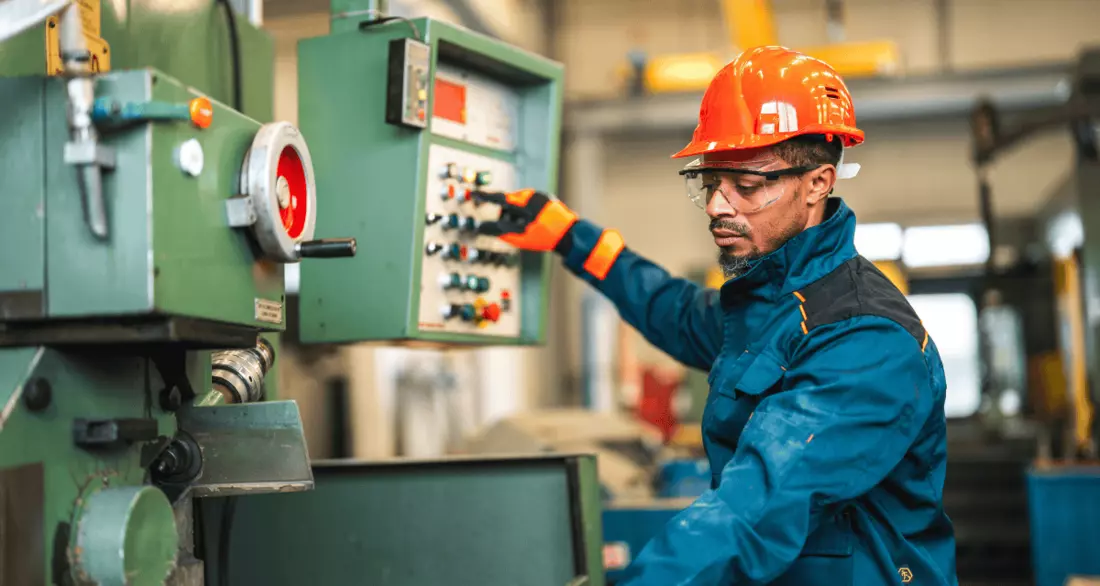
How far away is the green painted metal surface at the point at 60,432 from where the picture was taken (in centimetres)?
101

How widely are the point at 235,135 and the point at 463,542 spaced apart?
84cm

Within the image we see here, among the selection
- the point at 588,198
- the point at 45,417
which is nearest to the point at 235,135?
the point at 45,417

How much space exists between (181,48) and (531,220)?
65cm

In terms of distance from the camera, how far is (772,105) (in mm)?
1492

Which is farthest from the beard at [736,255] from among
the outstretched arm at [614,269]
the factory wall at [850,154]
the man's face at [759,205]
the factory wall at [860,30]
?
the factory wall at [860,30]

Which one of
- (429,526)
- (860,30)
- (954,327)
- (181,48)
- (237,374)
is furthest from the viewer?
(860,30)

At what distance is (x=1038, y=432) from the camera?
509 centimetres

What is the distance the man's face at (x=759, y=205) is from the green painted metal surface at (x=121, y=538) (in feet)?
2.66

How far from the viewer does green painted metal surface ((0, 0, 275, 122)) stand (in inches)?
49.4

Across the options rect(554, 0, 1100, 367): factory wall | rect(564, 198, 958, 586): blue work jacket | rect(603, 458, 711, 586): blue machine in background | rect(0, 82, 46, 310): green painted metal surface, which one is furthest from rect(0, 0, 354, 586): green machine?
rect(554, 0, 1100, 367): factory wall

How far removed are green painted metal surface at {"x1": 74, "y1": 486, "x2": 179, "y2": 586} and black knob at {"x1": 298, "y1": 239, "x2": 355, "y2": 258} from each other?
296mm

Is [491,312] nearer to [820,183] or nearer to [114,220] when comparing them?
[820,183]

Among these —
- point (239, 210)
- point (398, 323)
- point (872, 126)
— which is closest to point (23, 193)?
point (239, 210)

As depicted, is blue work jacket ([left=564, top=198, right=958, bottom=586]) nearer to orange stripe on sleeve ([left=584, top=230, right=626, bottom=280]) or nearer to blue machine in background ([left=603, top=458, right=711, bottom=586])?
orange stripe on sleeve ([left=584, top=230, right=626, bottom=280])
